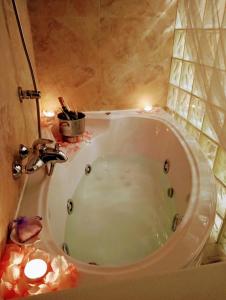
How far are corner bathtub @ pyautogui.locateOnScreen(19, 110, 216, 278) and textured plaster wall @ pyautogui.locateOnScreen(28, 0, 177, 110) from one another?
184mm

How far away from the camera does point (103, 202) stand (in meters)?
1.42

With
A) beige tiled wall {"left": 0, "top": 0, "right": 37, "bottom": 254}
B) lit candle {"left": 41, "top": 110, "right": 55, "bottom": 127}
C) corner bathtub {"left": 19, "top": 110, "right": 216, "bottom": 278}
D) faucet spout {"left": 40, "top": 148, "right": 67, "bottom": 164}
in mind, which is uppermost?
beige tiled wall {"left": 0, "top": 0, "right": 37, "bottom": 254}

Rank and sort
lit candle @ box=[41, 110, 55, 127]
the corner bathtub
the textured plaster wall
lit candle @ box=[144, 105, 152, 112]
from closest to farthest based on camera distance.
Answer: the corner bathtub
the textured plaster wall
lit candle @ box=[41, 110, 55, 127]
lit candle @ box=[144, 105, 152, 112]

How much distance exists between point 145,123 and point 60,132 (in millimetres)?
658

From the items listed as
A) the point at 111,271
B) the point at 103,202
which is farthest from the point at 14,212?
the point at 103,202

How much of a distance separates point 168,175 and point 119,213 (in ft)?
1.38

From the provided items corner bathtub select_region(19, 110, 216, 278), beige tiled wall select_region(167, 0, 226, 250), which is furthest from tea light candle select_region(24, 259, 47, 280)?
beige tiled wall select_region(167, 0, 226, 250)

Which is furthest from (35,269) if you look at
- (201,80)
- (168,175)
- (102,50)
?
(102,50)

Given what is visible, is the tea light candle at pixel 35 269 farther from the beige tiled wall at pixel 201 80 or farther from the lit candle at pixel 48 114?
the lit candle at pixel 48 114

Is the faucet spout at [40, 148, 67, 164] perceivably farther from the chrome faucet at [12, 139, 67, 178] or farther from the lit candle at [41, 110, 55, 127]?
the lit candle at [41, 110, 55, 127]

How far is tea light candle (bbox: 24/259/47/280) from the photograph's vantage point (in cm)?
63

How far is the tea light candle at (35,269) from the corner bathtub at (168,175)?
9cm

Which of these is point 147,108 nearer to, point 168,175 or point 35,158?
point 168,175

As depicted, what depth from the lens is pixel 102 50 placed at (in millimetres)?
Answer: 1652
